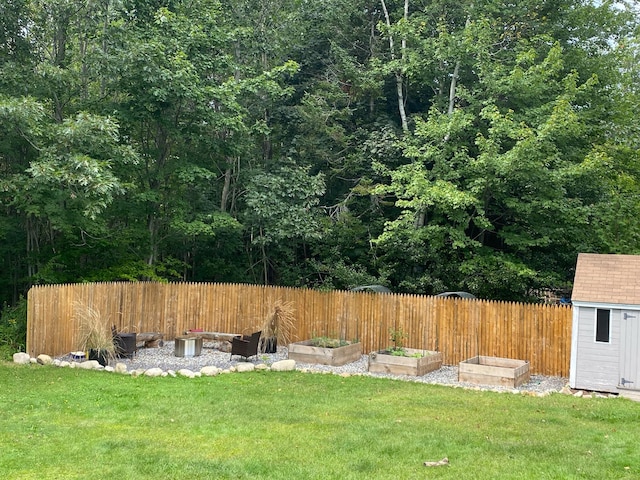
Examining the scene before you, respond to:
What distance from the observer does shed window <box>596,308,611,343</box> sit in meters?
9.50

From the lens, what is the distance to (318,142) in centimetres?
1738

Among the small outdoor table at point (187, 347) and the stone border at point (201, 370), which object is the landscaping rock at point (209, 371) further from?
the small outdoor table at point (187, 347)

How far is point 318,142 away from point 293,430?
12036 mm

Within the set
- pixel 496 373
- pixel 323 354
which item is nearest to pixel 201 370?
pixel 323 354

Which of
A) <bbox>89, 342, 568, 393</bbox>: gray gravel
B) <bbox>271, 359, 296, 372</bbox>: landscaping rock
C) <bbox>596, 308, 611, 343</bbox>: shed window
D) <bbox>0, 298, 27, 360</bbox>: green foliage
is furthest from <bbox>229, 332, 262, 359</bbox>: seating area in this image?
<bbox>596, 308, 611, 343</bbox>: shed window

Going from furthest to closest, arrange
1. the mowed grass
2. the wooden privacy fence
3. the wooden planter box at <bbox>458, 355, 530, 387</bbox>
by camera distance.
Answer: the wooden privacy fence → the wooden planter box at <bbox>458, 355, 530, 387</bbox> → the mowed grass

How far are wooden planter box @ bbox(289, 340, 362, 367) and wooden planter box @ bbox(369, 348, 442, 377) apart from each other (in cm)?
82

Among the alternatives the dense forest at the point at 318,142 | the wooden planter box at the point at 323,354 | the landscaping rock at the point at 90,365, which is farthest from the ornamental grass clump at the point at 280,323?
the landscaping rock at the point at 90,365

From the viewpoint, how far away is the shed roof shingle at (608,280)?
9445 mm

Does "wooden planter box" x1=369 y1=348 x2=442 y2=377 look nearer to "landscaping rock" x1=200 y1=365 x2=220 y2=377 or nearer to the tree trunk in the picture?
"landscaping rock" x1=200 y1=365 x2=220 y2=377

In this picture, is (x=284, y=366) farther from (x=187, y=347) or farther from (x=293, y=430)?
(x=293, y=430)

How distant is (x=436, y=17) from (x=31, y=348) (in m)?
14.7

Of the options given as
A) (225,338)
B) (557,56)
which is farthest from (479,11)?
(225,338)

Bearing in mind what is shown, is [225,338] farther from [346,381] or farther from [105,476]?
[105,476]
